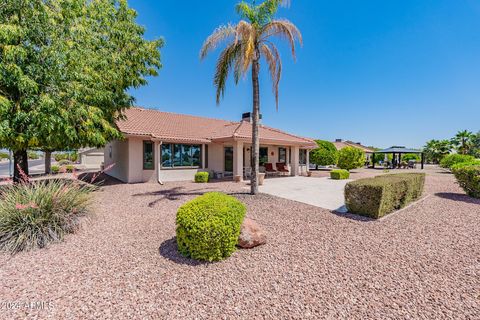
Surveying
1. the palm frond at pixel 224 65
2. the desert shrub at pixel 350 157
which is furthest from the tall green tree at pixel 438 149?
the palm frond at pixel 224 65

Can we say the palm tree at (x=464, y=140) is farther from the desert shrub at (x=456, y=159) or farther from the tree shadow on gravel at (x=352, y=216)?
the tree shadow on gravel at (x=352, y=216)

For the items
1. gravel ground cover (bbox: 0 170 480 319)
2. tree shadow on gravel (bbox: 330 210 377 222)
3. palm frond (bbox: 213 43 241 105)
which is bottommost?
gravel ground cover (bbox: 0 170 480 319)

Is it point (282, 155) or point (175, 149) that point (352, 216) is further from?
point (282, 155)

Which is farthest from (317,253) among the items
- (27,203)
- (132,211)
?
(27,203)

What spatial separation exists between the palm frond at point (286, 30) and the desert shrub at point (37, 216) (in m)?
9.00

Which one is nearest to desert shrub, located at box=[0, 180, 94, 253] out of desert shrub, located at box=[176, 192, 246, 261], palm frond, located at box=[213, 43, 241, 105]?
desert shrub, located at box=[176, 192, 246, 261]

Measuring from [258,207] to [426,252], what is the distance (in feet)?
14.7

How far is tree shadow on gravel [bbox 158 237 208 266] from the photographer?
3.98 meters

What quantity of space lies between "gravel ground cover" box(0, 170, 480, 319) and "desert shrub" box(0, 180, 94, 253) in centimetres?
33

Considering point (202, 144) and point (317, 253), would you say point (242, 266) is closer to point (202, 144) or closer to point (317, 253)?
point (317, 253)

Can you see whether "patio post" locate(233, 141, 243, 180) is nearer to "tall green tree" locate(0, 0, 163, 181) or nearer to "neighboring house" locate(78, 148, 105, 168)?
"tall green tree" locate(0, 0, 163, 181)

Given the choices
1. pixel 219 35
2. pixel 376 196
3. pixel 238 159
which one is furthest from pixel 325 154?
pixel 219 35

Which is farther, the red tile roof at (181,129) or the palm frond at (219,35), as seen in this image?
the red tile roof at (181,129)

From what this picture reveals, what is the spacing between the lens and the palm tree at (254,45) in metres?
8.40
